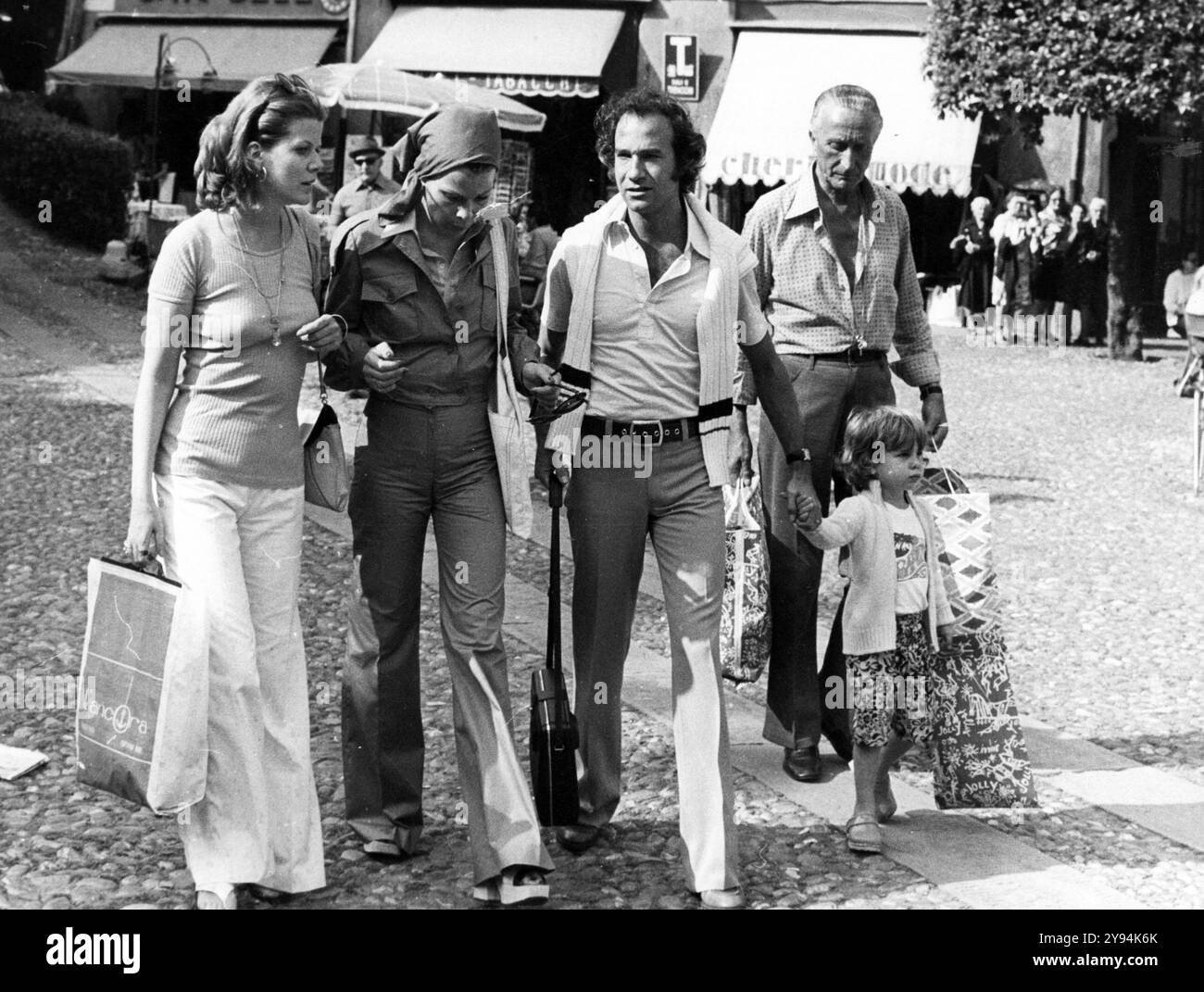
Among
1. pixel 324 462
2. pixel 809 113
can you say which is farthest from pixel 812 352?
pixel 809 113

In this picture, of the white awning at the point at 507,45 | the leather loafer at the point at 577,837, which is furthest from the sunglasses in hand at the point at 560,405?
the white awning at the point at 507,45

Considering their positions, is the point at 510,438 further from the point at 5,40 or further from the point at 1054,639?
the point at 5,40

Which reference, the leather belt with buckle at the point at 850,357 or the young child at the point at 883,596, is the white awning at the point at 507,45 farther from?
the young child at the point at 883,596

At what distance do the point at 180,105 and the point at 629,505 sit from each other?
21.2 metres

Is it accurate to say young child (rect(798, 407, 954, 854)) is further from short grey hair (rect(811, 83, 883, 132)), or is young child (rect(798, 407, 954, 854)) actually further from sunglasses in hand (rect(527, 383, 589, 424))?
short grey hair (rect(811, 83, 883, 132))

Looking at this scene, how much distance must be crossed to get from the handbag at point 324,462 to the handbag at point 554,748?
21.8 inches

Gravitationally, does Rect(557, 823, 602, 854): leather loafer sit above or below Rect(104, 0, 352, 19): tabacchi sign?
below

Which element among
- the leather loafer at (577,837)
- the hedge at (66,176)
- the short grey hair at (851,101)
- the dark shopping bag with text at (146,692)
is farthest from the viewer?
the hedge at (66,176)

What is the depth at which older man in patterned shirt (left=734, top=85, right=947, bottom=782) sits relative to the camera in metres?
5.40

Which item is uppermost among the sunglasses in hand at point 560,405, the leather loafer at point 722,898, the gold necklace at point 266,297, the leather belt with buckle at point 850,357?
the gold necklace at point 266,297

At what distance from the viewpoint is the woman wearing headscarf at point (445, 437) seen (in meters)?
4.31

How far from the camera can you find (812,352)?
541 centimetres

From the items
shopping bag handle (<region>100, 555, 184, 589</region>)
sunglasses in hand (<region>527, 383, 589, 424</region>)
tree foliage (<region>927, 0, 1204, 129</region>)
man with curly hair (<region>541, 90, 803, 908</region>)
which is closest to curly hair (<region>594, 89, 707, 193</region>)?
man with curly hair (<region>541, 90, 803, 908</region>)
